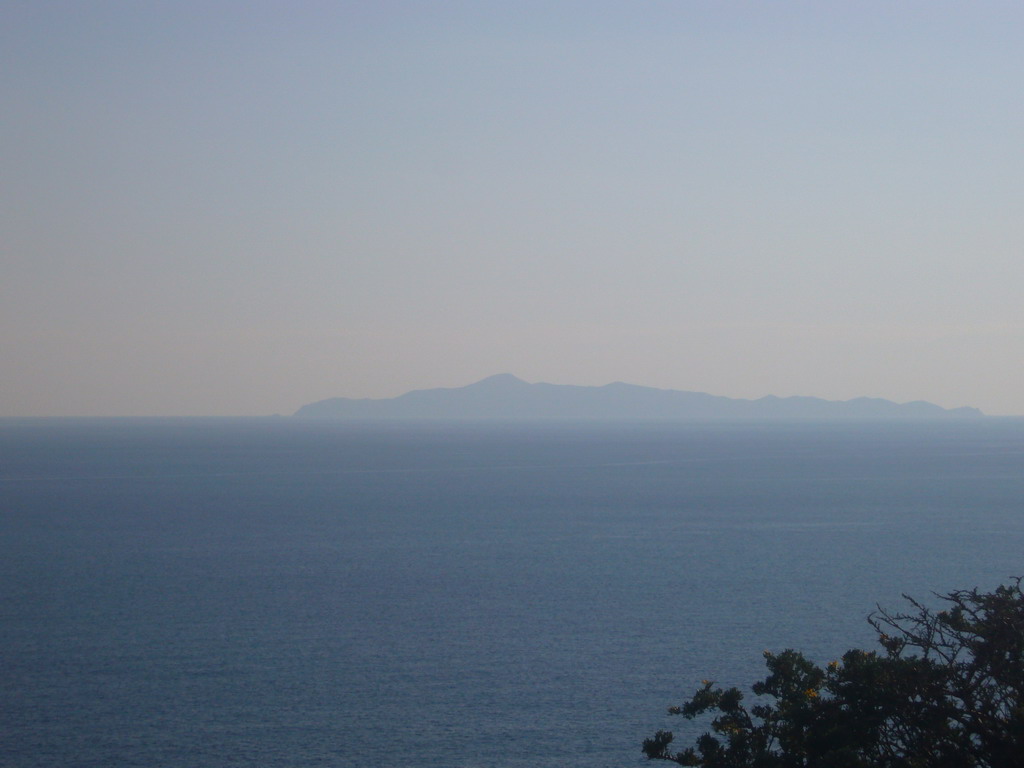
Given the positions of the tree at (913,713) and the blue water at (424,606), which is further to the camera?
the blue water at (424,606)

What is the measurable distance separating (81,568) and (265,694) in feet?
84.9

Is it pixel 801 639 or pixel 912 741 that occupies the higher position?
pixel 912 741

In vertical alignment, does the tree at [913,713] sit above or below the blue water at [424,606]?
above

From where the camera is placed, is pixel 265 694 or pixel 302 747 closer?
pixel 302 747

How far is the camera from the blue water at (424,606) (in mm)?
27278

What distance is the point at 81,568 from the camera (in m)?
51.2

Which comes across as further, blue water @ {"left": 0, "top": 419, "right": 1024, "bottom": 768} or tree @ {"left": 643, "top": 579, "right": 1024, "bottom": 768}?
blue water @ {"left": 0, "top": 419, "right": 1024, "bottom": 768}

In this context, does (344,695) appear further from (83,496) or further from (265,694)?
(83,496)

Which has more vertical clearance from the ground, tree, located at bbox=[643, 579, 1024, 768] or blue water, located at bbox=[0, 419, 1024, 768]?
tree, located at bbox=[643, 579, 1024, 768]

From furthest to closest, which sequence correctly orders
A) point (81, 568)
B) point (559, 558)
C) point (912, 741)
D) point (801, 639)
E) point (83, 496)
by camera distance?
point (83, 496) < point (559, 558) < point (81, 568) < point (801, 639) < point (912, 741)

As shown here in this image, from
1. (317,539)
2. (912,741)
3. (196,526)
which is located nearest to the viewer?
(912,741)

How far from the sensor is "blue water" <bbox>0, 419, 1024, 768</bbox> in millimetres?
27278

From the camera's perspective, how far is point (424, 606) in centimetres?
4228

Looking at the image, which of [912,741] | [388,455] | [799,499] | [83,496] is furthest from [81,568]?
[388,455]
